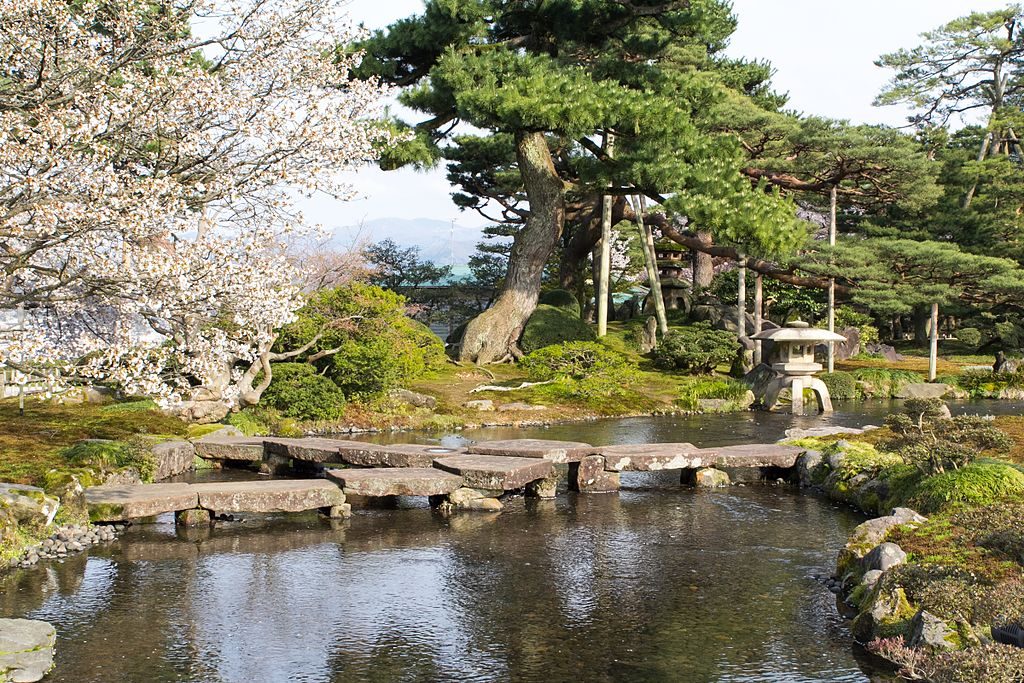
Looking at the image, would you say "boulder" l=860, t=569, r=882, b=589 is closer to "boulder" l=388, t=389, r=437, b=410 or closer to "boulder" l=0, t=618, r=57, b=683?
"boulder" l=0, t=618, r=57, b=683

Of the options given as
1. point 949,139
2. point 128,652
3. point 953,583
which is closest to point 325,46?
point 128,652

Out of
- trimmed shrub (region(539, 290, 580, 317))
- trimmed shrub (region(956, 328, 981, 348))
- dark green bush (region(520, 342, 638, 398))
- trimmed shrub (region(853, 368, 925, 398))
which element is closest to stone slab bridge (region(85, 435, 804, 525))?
dark green bush (region(520, 342, 638, 398))

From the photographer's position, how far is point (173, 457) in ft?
49.7

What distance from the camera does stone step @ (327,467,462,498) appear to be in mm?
12797

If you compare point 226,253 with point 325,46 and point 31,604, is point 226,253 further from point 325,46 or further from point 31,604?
point 31,604

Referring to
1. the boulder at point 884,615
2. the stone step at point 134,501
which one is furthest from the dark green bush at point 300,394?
the boulder at point 884,615

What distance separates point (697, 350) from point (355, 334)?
12770 mm

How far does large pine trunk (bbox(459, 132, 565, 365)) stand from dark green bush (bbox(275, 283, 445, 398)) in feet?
29.0

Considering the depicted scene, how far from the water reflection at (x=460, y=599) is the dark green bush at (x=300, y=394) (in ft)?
26.4

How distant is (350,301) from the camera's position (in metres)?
21.2

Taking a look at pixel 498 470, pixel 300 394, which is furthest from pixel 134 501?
pixel 300 394

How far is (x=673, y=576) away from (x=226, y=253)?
588 centimetres

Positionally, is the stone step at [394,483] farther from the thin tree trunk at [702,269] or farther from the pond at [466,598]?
the thin tree trunk at [702,269]

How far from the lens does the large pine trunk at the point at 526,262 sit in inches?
1185
